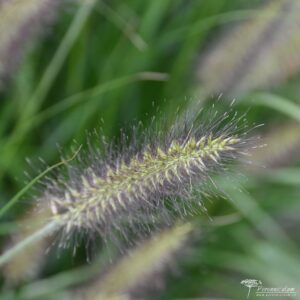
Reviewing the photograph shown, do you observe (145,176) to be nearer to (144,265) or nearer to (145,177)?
(145,177)

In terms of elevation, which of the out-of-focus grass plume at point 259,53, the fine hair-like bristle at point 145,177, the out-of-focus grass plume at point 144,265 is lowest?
the out-of-focus grass plume at point 144,265

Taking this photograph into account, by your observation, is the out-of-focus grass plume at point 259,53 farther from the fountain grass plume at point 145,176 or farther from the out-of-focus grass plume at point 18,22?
the fountain grass plume at point 145,176

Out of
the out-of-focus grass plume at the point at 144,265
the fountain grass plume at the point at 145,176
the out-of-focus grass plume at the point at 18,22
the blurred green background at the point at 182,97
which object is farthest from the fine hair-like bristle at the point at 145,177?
the blurred green background at the point at 182,97

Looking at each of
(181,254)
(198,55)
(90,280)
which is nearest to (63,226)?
(181,254)

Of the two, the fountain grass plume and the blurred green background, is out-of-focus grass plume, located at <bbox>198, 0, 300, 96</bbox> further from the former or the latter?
the fountain grass plume

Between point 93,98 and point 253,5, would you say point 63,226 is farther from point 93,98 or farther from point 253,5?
point 253,5

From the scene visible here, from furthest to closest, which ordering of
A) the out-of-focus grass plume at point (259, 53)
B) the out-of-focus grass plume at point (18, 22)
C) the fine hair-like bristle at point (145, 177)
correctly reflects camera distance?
1. the out-of-focus grass plume at point (259, 53)
2. the out-of-focus grass plume at point (18, 22)
3. the fine hair-like bristle at point (145, 177)
